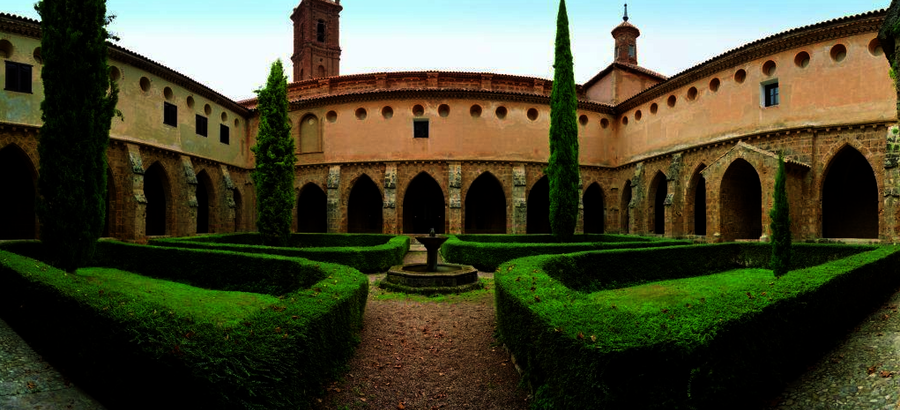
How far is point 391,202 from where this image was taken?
→ 2333cm

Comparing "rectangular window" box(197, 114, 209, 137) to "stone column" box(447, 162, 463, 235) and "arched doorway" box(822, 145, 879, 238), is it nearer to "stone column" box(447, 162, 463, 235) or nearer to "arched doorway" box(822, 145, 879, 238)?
"stone column" box(447, 162, 463, 235)

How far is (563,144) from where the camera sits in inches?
725

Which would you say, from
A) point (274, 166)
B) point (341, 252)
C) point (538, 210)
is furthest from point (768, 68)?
point (274, 166)

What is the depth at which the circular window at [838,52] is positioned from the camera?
16.8 m

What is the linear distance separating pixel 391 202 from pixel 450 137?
490cm

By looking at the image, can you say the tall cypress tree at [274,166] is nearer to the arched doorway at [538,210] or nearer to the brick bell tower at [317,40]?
the arched doorway at [538,210]

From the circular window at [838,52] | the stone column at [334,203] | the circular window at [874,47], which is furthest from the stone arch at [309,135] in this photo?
the circular window at [874,47]

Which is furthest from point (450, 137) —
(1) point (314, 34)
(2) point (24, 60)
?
(1) point (314, 34)

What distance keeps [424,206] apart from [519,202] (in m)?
7.31

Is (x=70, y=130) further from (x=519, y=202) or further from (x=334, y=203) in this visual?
(x=519, y=202)

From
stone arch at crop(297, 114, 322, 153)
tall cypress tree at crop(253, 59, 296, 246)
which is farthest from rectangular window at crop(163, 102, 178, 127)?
tall cypress tree at crop(253, 59, 296, 246)

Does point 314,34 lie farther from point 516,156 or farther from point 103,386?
point 103,386

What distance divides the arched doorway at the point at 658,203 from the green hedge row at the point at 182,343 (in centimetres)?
2012

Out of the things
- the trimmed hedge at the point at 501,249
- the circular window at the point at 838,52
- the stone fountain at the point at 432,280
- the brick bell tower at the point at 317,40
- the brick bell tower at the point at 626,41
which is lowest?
the stone fountain at the point at 432,280
